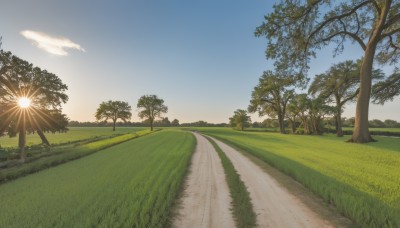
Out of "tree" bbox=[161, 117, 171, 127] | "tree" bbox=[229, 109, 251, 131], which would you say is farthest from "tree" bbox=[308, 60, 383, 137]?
"tree" bbox=[161, 117, 171, 127]

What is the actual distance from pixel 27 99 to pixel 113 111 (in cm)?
7257

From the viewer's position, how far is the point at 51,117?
113 ft

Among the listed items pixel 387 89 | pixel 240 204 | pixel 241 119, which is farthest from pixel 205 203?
pixel 241 119

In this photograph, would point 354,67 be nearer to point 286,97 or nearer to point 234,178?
point 286,97

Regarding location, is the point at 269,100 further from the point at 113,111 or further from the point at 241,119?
the point at 113,111

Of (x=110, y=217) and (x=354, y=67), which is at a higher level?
(x=354, y=67)

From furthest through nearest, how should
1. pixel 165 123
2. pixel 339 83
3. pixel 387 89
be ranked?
pixel 165 123
pixel 339 83
pixel 387 89

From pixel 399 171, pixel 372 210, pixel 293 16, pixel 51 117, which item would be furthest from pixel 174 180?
pixel 51 117

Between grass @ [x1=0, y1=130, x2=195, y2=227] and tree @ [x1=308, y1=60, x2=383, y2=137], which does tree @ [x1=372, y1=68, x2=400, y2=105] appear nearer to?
tree @ [x1=308, y1=60, x2=383, y2=137]

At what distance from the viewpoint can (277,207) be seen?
21.4 feet

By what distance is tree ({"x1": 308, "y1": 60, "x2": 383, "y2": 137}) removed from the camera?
40.1 meters

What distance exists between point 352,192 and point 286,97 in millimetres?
53796

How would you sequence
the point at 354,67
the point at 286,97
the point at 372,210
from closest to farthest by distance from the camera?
the point at 372,210
the point at 354,67
the point at 286,97

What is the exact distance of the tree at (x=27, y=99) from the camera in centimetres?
2572
